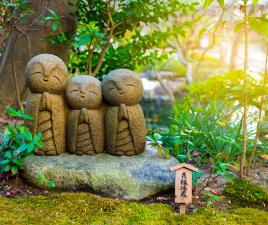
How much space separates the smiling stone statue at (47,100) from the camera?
333 cm

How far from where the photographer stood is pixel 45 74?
330 centimetres

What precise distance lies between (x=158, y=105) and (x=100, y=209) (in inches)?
346

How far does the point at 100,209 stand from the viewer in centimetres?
288

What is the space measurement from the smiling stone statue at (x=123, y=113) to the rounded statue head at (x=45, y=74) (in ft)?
1.45

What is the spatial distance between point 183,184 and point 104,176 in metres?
Result: 0.71

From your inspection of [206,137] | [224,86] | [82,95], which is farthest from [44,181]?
[224,86]

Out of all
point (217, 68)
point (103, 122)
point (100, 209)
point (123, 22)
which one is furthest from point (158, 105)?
point (100, 209)

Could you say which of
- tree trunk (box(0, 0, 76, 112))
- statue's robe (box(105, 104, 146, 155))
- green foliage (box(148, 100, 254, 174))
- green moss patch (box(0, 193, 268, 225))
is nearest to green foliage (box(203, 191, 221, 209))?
green moss patch (box(0, 193, 268, 225))

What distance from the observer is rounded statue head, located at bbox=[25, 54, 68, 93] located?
3.32 metres

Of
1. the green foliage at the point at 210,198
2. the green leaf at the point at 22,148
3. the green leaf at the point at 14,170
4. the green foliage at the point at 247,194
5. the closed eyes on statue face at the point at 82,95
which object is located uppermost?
the closed eyes on statue face at the point at 82,95

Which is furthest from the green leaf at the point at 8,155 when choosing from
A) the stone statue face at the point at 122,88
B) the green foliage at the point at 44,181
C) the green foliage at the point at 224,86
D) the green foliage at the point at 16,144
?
the green foliage at the point at 224,86

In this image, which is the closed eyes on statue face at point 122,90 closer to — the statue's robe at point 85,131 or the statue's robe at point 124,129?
the statue's robe at point 124,129

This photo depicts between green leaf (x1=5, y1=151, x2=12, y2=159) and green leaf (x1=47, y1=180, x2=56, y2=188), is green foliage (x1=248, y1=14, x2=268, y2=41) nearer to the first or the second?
green leaf (x1=47, y1=180, x2=56, y2=188)

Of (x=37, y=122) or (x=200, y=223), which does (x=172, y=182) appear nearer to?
(x=200, y=223)
